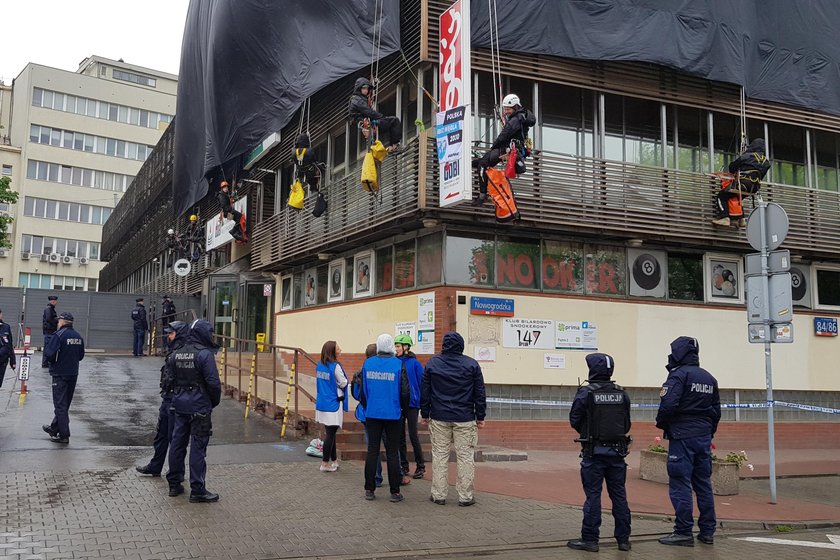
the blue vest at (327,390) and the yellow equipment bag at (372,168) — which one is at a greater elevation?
the yellow equipment bag at (372,168)

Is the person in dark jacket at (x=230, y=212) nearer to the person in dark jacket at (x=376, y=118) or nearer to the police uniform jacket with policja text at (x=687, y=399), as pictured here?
the person in dark jacket at (x=376, y=118)

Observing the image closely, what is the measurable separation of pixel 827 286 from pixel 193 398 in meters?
14.9

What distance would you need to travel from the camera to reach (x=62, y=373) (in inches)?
418

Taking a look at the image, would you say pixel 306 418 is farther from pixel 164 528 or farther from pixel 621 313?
pixel 621 313

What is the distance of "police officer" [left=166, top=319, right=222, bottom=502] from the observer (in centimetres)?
784

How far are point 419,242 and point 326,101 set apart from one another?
5.64 meters

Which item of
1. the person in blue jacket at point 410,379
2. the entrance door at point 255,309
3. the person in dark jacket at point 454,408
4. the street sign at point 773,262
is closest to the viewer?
the person in dark jacket at point 454,408

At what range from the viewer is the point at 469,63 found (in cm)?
1258

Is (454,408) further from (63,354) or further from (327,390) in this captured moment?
(63,354)

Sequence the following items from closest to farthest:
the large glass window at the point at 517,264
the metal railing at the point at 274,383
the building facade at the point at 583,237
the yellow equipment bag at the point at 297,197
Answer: the metal railing at the point at 274,383, the building facade at the point at 583,237, the large glass window at the point at 517,264, the yellow equipment bag at the point at 297,197

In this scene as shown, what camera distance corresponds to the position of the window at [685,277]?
1513 centimetres

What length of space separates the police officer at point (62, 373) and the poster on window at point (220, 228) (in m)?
13.6

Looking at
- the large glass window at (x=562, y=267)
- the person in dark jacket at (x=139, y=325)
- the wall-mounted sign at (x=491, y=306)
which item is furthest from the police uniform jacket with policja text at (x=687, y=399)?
the person in dark jacket at (x=139, y=325)

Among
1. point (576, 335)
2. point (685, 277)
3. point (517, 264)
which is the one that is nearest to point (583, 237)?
point (517, 264)
